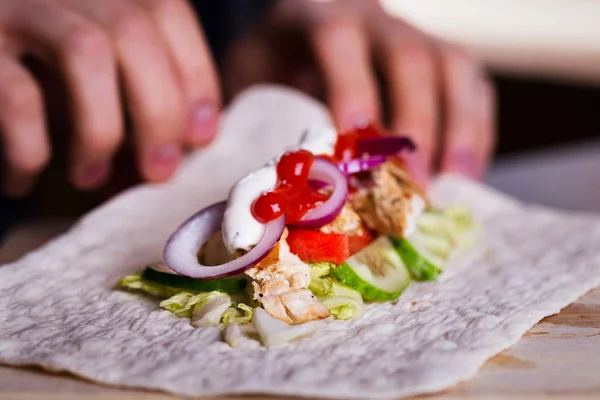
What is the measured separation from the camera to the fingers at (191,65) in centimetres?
337

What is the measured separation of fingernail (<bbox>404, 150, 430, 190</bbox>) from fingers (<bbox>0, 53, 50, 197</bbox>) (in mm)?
1562

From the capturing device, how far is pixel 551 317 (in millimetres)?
2082

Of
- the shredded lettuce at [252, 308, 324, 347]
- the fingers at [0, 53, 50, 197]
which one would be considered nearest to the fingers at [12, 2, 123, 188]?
the fingers at [0, 53, 50, 197]

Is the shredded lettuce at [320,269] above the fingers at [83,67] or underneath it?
underneath

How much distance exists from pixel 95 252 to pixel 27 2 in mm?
1207

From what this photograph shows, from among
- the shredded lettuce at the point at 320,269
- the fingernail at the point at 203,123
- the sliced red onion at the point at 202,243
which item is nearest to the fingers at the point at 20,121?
the fingernail at the point at 203,123

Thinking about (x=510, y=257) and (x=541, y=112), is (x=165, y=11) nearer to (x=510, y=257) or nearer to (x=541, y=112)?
(x=510, y=257)

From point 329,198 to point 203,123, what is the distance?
136 centimetres

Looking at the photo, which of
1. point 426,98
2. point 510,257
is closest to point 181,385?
point 510,257

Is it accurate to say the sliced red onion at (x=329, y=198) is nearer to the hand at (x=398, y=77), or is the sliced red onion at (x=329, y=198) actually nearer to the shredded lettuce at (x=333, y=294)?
the shredded lettuce at (x=333, y=294)

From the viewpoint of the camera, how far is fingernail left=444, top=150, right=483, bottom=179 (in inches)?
149

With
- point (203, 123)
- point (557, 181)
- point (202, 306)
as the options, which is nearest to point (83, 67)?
point (203, 123)

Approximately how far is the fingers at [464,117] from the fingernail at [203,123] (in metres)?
1.21

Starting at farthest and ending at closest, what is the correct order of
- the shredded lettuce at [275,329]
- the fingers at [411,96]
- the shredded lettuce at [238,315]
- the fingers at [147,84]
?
the fingers at [411,96], the fingers at [147,84], the shredded lettuce at [238,315], the shredded lettuce at [275,329]
